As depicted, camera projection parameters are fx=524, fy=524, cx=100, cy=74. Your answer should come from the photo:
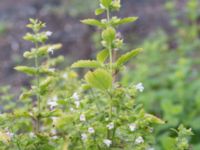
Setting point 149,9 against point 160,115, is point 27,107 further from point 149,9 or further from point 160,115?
point 149,9

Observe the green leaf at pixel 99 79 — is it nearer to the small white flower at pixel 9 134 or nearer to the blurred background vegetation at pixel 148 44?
the small white flower at pixel 9 134

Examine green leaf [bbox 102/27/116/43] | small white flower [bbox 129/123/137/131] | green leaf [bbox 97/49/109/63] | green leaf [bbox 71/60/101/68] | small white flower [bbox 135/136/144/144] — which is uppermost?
green leaf [bbox 102/27/116/43]

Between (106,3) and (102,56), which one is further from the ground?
(106,3)

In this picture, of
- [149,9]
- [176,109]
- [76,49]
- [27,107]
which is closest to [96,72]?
[27,107]

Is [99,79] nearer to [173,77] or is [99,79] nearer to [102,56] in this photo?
[102,56]

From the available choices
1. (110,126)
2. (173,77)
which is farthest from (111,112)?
(173,77)

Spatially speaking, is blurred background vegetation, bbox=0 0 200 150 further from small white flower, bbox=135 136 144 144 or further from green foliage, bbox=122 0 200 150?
small white flower, bbox=135 136 144 144

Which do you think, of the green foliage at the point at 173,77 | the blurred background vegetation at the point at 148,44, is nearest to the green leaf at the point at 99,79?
the green foliage at the point at 173,77

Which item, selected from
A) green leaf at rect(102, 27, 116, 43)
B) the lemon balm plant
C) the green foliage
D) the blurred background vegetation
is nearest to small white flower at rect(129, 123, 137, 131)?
the lemon balm plant
